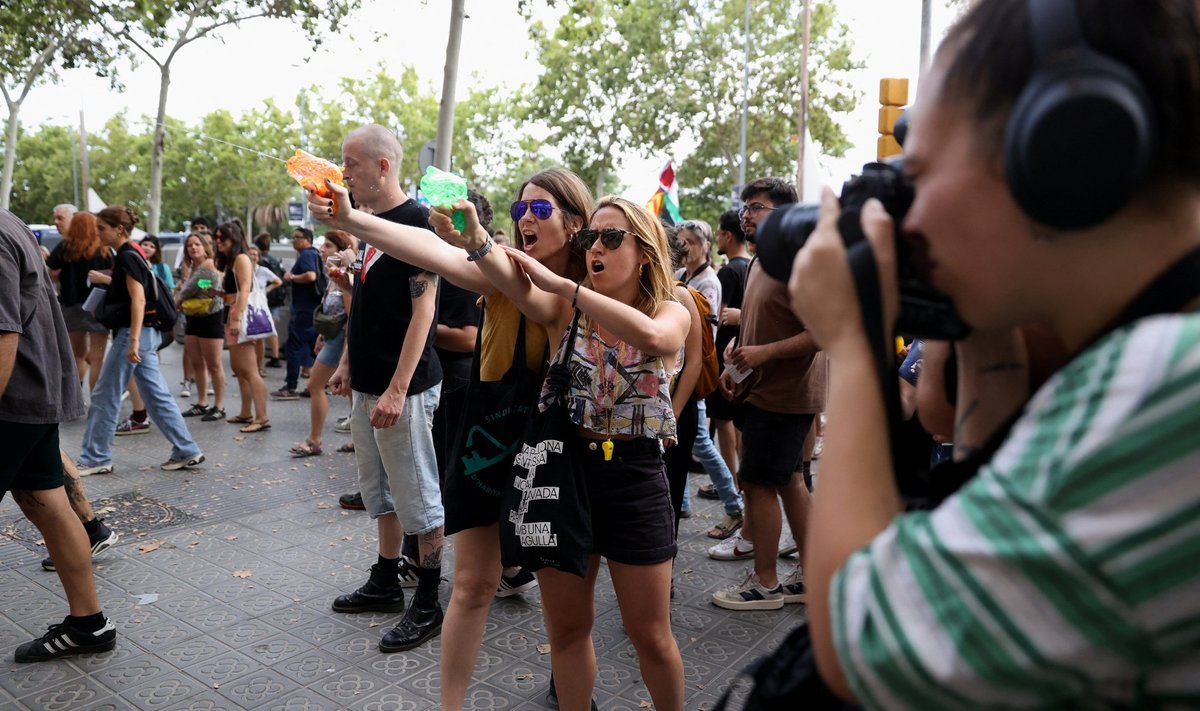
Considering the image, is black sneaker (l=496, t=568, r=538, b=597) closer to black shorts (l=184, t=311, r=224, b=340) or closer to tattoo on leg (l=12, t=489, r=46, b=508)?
tattoo on leg (l=12, t=489, r=46, b=508)

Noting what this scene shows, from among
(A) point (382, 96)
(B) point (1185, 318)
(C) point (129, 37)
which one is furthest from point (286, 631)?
(A) point (382, 96)

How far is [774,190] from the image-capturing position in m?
4.98

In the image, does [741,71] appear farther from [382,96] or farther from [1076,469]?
[1076,469]

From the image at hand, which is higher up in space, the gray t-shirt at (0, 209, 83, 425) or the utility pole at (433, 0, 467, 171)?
the utility pole at (433, 0, 467, 171)

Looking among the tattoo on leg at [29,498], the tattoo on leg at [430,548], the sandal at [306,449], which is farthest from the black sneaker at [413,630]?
the sandal at [306,449]

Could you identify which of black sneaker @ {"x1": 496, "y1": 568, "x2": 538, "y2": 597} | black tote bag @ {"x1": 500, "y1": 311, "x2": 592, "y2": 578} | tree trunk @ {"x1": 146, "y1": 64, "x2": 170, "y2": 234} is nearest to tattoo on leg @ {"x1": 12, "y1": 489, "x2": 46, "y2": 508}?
black sneaker @ {"x1": 496, "y1": 568, "x2": 538, "y2": 597}

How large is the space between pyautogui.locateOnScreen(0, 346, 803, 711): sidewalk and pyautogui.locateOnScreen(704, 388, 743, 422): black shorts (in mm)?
835

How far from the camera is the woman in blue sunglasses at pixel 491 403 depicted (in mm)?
2975

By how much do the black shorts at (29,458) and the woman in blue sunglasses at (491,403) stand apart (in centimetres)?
202

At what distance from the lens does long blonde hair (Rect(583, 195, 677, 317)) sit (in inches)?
114

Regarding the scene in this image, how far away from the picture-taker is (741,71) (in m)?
28.4

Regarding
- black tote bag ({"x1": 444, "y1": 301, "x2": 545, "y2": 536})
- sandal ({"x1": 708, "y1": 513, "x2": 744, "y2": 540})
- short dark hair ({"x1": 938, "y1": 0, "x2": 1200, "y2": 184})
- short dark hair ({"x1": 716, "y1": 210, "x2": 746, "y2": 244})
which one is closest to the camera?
short dark hair ({"x1": 938, "y1": 0, "x2": 1200, "y2": 184})

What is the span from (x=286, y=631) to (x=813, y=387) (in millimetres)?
2973

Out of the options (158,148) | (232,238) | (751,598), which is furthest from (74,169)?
(751,598)
